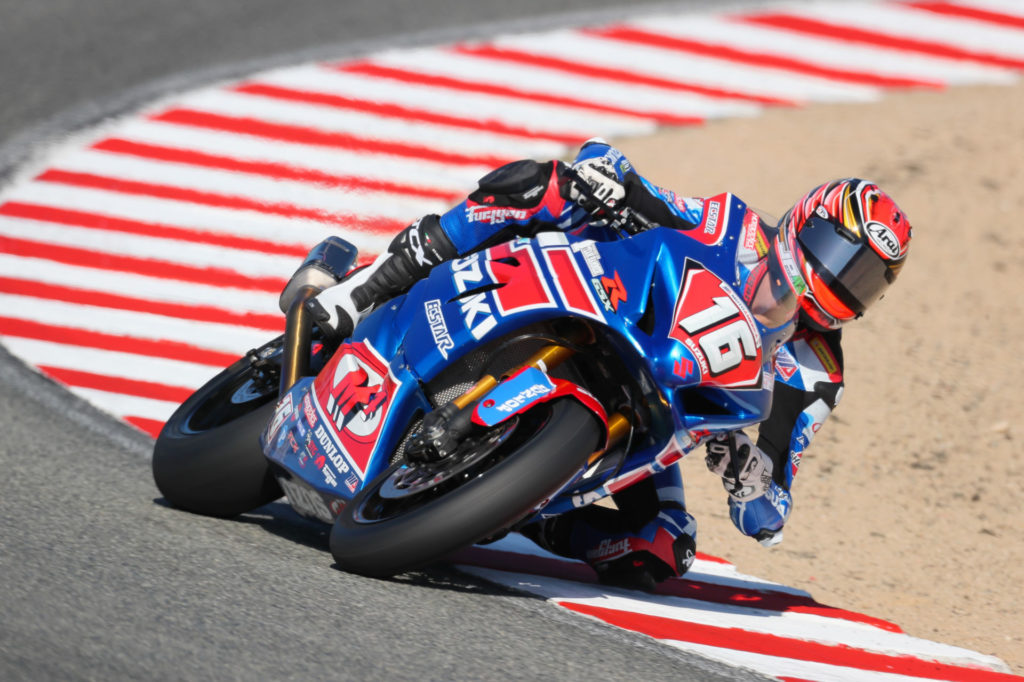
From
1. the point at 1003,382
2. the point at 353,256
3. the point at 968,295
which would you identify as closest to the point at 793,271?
the point at 353,256

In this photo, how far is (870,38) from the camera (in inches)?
450

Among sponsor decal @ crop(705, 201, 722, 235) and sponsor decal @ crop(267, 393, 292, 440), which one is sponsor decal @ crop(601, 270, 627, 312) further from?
sponsor decal @ crop(267, 393, 292, 440)

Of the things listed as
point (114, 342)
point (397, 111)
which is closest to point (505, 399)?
point (114, 342)

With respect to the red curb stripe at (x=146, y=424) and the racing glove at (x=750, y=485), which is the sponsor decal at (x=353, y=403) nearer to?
the racing glove at (x=750, y=485)

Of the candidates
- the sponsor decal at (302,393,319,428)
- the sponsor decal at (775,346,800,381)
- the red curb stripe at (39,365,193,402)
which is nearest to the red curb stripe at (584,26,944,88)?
the red curb stripe at (39,365,193,402)

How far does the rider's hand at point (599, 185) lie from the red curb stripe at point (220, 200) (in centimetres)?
389

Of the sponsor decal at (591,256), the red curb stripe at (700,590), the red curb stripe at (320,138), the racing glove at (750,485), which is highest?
the red curb stripe at (320,138)

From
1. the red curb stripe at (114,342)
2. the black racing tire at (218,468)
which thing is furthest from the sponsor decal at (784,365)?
the red curb stripe at (114,342)

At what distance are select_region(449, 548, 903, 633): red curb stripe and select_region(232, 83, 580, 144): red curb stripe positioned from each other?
16.3ft

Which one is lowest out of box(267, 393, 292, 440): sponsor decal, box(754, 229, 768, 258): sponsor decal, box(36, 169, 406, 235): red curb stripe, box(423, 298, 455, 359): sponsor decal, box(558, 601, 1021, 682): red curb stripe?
box(558, 601, 1021, 682): red curb stripe

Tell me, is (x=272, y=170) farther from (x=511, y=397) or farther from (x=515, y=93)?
(x=511, y=397)

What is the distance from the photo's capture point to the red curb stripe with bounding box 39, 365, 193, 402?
6.46 m

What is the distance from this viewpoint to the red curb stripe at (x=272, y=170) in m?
9.01

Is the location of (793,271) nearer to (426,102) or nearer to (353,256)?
(353,256)
